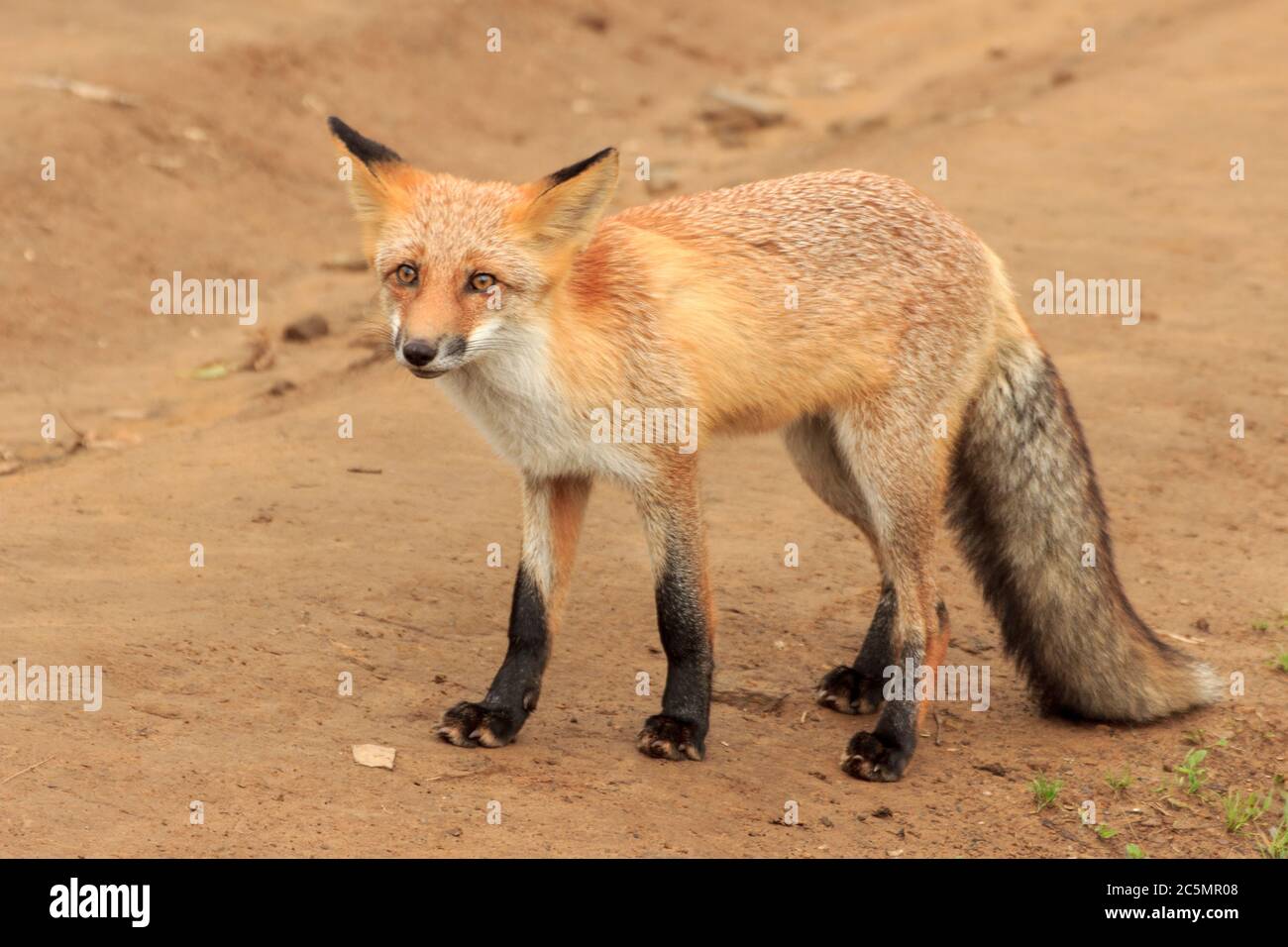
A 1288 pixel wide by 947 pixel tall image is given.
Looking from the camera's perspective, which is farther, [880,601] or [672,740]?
[880,601]

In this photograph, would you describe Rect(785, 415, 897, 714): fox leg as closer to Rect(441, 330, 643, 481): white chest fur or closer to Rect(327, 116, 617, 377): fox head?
Rect(441, 330, 643, 481): white chest fur

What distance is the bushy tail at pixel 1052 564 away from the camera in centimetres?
644

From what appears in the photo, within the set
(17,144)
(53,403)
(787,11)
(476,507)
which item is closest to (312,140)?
(17,144)

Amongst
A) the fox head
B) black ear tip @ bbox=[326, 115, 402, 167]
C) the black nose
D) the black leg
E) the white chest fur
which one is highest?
black ear tip @ bbox=[326, 115, 402, 167]

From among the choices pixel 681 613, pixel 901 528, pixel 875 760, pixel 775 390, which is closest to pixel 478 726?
pixel 681 613

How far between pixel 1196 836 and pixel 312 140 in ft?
37.5

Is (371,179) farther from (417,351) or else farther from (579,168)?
(417,351)

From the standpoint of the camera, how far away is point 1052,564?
6480 millimetres

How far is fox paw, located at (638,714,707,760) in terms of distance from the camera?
19.4ft

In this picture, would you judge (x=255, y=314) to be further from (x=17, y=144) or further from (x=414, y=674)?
(x=414, y=674)

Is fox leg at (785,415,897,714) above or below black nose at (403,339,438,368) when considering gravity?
below

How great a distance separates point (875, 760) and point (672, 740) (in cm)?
83

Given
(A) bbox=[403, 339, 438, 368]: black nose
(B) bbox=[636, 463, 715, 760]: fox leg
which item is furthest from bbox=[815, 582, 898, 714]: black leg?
(A) bbox=[403, 339, 438, 368]: black nose

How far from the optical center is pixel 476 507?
8.29 meters
